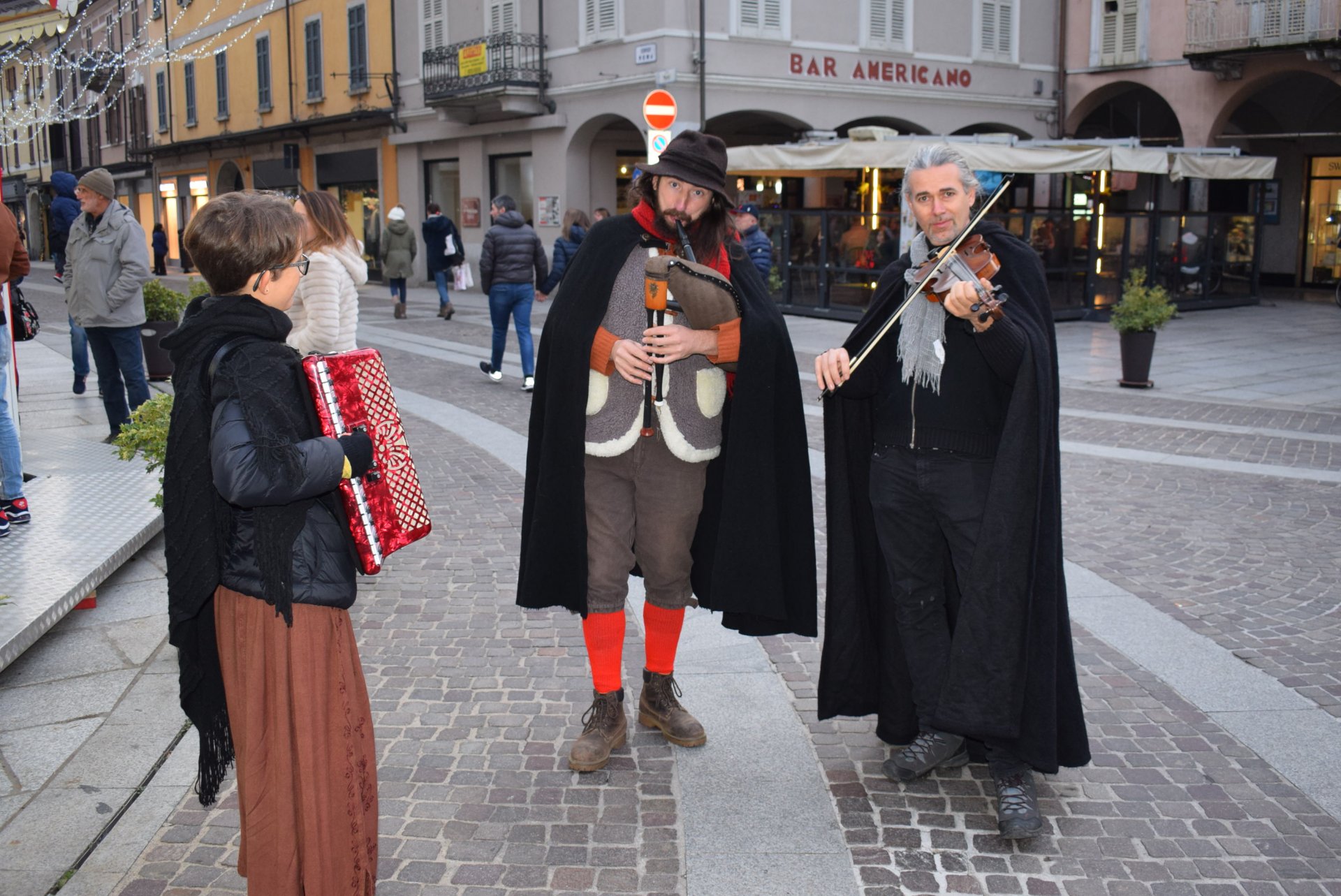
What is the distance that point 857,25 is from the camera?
2184 cm

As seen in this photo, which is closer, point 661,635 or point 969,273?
point 969,273

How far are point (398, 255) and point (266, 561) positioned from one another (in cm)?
1720

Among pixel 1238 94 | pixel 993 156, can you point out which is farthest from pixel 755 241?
pixel 1238 94

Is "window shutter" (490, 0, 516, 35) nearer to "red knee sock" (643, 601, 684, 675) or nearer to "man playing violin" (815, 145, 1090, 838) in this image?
"red knee sock" (643, 601, 684, 675)

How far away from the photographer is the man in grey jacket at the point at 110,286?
770 cm

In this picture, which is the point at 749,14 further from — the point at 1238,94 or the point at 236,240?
the point at 236,240

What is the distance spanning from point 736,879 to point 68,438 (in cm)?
688

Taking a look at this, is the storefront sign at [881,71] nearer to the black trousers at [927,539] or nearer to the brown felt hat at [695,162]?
the brown felt hat at [695,162]

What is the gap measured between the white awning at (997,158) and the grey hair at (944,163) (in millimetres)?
11849

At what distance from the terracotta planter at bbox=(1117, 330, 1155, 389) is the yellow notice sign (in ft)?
49.9

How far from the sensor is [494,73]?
22.6 metres

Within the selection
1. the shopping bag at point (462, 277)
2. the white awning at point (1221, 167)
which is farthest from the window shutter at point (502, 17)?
the white awning at point (1221, 167)

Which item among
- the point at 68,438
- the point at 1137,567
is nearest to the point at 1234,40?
the point at 1137,567

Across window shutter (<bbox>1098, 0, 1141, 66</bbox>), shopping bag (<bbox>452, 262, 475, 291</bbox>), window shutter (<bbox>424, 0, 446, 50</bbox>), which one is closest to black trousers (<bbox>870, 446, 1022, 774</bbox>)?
shopping bag (<bbox>452, 262, 475, 291</bbox>)
